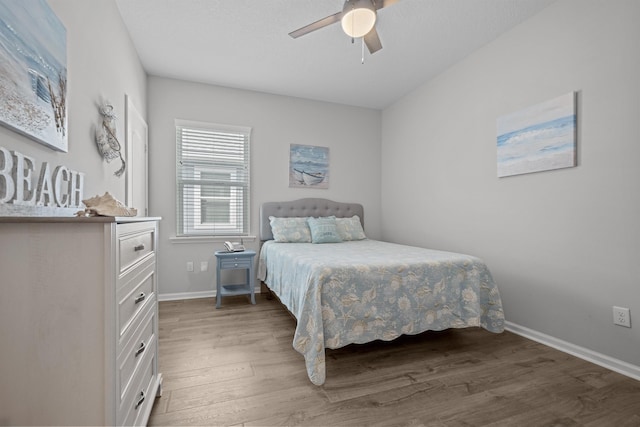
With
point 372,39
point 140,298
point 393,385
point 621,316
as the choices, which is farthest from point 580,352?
point 140,298

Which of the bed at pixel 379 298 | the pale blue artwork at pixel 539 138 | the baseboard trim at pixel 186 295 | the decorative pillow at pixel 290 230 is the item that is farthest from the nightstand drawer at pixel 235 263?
the pale blue artwork at pixel 539 138

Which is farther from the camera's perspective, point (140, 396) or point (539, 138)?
point (539, 138)

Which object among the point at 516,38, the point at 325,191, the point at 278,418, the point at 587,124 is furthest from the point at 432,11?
the point at 278,418

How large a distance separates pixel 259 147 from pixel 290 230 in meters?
1.25

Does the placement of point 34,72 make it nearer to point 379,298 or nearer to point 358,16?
point 358,16

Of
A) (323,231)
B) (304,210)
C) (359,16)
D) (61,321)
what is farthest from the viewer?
(304,210)

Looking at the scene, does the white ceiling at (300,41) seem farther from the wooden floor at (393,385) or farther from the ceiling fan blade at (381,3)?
the wooden floor at (393,385)

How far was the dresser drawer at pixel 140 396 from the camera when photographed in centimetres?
101

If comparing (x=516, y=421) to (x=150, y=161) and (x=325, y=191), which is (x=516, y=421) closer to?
(x=325, y=191)

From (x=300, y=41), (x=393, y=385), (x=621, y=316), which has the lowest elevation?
(x=393, y=385)

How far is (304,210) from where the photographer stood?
3.99m

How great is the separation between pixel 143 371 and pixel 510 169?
305 centimetres

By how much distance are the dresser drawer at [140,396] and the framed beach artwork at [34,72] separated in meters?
1.11

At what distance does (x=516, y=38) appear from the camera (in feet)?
8.27
